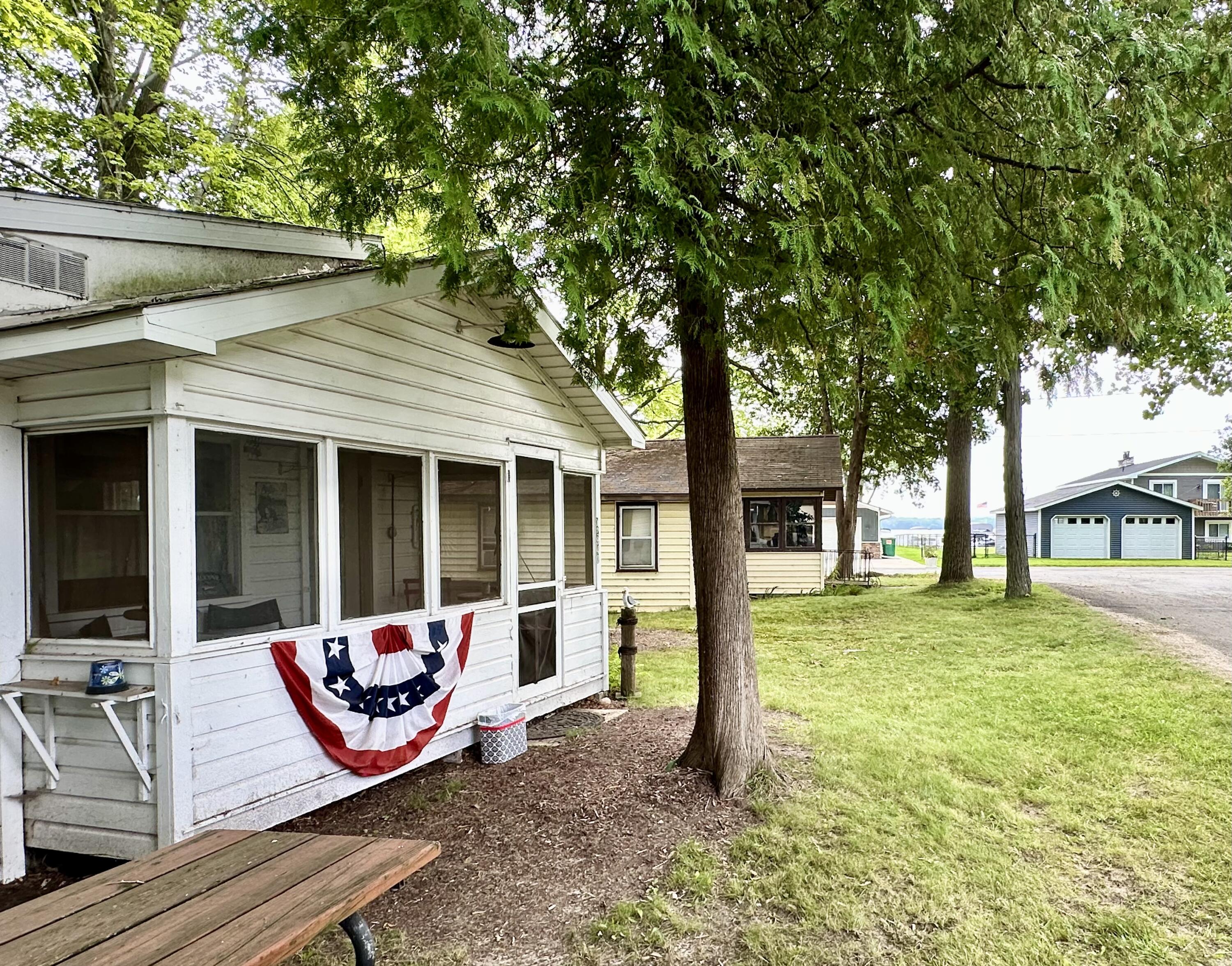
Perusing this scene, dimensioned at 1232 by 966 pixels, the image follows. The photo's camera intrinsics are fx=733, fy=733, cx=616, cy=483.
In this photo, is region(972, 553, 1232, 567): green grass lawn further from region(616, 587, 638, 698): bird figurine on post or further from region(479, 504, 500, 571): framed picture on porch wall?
region(479, 504, 500, 571): framed picture on porch wall

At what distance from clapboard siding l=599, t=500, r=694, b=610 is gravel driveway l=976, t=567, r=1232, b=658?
310 inches

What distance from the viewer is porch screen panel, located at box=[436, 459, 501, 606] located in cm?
558

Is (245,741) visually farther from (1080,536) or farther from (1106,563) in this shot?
(1080,536)

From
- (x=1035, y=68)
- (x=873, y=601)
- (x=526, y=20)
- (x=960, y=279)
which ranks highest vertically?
(x=526, y=20)

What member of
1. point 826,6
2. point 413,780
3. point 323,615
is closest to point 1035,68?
point 826,6

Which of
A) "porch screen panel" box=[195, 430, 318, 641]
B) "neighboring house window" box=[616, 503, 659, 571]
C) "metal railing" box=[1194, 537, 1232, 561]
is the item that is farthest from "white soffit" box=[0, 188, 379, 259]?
"metal railing" box=[1194, 537, 1232, 561]

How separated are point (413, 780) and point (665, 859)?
2154 mm

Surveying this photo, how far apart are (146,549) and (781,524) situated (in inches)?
563

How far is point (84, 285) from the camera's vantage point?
4273mm

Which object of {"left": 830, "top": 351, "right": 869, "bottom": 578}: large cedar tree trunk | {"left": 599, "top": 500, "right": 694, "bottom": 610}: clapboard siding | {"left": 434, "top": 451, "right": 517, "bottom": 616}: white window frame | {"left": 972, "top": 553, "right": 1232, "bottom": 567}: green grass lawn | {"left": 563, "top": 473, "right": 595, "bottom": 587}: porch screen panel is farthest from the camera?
{"left": 972, "top": 553, "right": 1232, "bottom": 567}: green grass lawn

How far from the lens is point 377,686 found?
4691 millimetres

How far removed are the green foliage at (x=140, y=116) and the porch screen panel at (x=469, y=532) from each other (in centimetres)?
799

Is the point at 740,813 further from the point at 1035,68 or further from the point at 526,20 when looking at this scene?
the point at 526,20

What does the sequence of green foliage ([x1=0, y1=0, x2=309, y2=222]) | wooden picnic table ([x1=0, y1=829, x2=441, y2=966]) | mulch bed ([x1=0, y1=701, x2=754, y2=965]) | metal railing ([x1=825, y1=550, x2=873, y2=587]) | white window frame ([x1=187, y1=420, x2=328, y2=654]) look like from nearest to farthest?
wooden picnic table ([x1=0, y1=829, x2=441, y2=966])
mulch bed ([x1=0, y1=701, x2=754, y2=965])
white window frame ([x1=187, y1=420, x2=328, y2=654])
green foliage ([x1=0, y1=0, x2=309, y2=222])
metal railing ([x1=825, y1=550, x2=873, y2=587])
